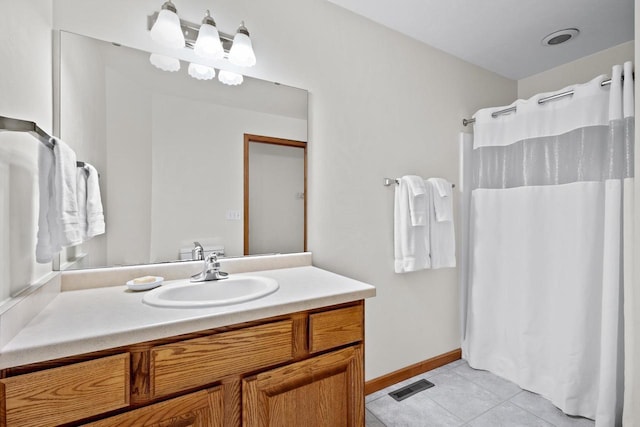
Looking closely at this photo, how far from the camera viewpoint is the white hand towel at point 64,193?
91 centimetres

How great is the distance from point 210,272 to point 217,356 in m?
0.45

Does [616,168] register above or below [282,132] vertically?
below

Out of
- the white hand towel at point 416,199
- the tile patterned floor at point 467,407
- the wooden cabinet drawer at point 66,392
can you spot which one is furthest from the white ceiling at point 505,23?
the tile patterned floor at point 467,407

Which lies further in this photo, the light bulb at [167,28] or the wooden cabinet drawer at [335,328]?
the light bulb at [167,28]

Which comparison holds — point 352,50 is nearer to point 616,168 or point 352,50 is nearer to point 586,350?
point 616,168

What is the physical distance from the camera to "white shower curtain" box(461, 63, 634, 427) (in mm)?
1586

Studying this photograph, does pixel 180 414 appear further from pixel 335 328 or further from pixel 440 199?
pixel 440 199

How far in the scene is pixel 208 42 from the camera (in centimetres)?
136

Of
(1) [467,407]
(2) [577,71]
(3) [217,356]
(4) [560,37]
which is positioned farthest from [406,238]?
(2) [577,71]

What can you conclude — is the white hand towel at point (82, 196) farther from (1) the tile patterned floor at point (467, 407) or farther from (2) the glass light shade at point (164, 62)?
(1) the tile patterned floor at point (467, 407)

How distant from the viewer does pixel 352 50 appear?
1871 mm

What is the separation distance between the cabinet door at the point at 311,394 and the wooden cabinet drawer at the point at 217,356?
0.06 metres

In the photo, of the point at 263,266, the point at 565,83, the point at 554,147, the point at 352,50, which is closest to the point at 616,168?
the point at 554,147

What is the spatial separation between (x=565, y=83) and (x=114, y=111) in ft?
10.3
